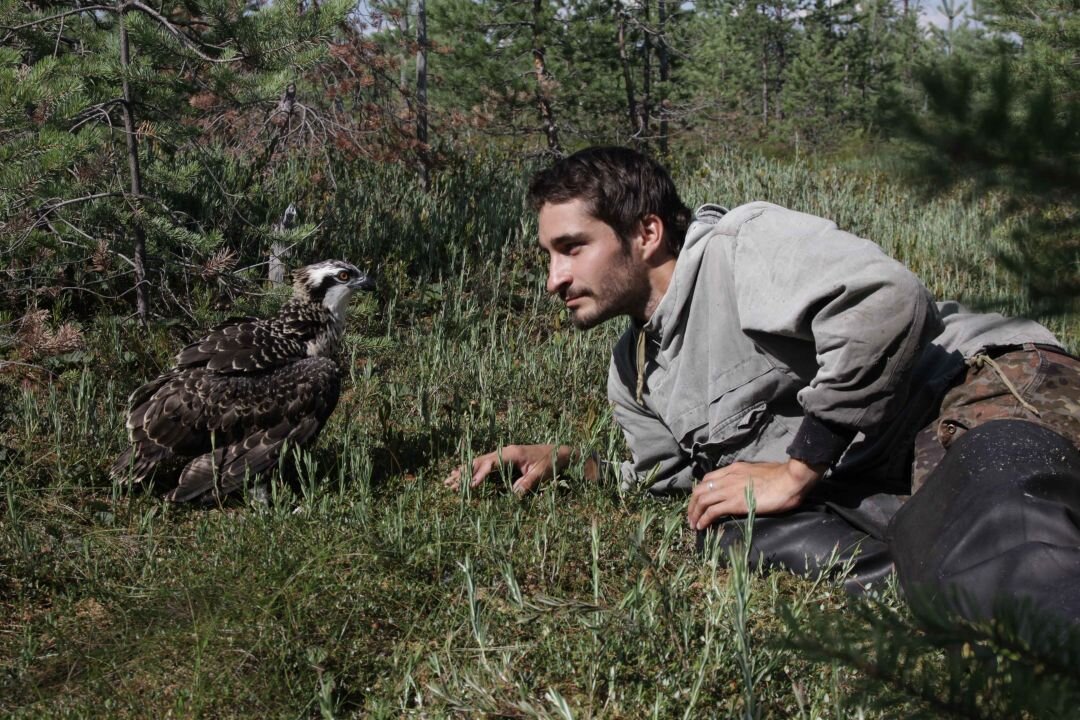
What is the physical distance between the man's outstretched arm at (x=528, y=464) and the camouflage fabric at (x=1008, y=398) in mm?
1469

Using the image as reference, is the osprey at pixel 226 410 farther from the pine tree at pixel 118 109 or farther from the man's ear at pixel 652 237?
the man's ear at pixel 652 237

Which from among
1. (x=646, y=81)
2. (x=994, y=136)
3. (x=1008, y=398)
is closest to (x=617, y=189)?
(x=1008, y=398)

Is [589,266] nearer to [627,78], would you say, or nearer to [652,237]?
[652,237]

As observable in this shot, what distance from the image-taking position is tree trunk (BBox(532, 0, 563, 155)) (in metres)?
11.0

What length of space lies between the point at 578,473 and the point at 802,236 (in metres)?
1.45

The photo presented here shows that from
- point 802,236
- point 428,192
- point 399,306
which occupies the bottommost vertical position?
point 399,306

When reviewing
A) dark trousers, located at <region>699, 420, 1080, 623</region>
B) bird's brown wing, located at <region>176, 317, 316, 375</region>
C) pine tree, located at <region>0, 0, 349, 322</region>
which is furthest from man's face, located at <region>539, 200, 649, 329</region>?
pine tree, located at <region>0, 0, 349, 322</region>

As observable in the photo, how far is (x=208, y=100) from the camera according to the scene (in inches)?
240

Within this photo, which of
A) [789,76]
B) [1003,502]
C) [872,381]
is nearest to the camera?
[1003,502]

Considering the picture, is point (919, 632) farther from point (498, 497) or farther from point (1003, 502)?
point (498, 497)

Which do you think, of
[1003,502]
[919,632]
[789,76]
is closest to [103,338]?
[1003,502]

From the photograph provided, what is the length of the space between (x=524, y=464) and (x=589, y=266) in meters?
1.02

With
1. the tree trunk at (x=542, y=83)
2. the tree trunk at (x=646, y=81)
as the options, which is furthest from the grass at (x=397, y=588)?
the tree trunk at (x=646, y=81)

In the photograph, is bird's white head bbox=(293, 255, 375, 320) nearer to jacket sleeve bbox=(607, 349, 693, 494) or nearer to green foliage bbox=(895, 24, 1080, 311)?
jacket sleeve bbox=(607, 349, 693, 494)
